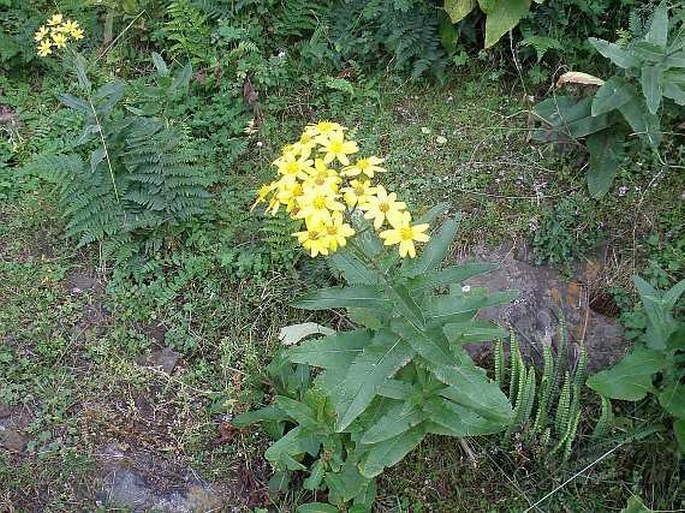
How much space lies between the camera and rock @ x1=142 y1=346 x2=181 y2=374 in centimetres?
340

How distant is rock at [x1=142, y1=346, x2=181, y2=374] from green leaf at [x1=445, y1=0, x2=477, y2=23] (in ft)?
7.09

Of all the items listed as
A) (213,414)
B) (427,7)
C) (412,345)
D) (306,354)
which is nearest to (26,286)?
(213,414)

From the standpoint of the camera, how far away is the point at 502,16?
3.66 metres

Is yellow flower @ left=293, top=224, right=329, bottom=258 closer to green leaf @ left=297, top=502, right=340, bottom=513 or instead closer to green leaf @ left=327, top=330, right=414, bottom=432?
green leaf @ left=327, top=330, right=414, bottom=432

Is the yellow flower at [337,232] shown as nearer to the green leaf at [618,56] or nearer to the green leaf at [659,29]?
the green leaf at [618,56]

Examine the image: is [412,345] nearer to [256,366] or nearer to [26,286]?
[256,366]

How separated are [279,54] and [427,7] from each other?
918 millimetres

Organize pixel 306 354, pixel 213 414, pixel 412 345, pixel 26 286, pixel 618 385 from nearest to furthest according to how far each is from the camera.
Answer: pixel 412 345, pixel 306 354, pixel 618 385, pixel 213 414, pixel 26 286

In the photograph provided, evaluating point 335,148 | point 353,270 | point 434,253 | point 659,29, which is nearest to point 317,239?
point 335,148

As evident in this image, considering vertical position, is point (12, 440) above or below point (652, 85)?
below

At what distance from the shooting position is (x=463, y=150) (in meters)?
3.82

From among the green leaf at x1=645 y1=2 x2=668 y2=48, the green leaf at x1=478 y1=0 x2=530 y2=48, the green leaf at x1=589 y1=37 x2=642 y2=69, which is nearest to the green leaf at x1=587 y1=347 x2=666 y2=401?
the green leaf at x1=589 y1=37 x2=642 y2=69

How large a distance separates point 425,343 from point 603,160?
62.8 inches

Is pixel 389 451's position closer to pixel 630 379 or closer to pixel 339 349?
pixel 339 349
